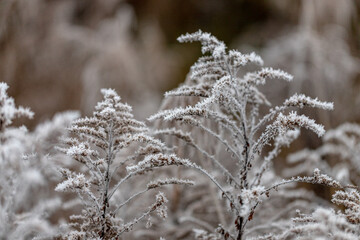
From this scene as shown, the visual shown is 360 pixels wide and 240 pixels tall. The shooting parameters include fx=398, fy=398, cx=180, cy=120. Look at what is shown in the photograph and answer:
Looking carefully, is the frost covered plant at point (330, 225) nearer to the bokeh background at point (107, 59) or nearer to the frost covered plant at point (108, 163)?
the frost covered plant at point (108, 163)

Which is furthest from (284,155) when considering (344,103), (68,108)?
(68,108)

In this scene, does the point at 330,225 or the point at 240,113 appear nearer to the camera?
the point at 330,225

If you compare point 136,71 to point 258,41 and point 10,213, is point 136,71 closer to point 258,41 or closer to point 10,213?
point 258,41

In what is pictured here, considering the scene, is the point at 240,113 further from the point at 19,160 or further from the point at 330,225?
the point at 19,160

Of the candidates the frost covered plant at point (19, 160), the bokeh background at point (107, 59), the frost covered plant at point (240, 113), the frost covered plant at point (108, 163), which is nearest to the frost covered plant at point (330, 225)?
the frost covered plant at point (240, 113)

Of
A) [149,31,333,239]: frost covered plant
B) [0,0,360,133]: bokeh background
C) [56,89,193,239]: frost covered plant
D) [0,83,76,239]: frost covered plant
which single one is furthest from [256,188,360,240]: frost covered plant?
[0,0,360,133]: bokeh background

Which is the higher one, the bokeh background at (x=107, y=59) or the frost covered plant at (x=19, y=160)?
the bokeh background at (x=107, y=59)

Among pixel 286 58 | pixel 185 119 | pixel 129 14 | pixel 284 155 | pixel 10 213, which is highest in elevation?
pixel 129 14

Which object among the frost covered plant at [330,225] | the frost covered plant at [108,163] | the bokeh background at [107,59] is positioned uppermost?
the bokeh background at [107,59]

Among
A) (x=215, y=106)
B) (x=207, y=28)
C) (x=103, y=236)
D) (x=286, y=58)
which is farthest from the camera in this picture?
(x=207, y=28)

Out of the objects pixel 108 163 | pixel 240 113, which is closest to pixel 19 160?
pixel 108 163

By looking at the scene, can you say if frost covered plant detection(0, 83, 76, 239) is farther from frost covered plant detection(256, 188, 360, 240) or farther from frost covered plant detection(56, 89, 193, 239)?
frost covered plant detection(256, 188, 360, 240)
